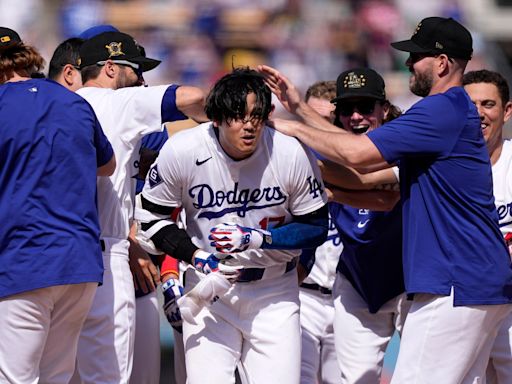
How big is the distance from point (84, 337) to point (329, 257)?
1.99m

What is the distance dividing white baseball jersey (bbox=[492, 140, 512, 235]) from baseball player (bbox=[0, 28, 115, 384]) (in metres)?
2.61

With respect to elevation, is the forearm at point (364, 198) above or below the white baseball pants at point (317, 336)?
above

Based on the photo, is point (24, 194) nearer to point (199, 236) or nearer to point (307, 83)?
point (199, 236)

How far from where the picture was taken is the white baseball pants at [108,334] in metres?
5.31

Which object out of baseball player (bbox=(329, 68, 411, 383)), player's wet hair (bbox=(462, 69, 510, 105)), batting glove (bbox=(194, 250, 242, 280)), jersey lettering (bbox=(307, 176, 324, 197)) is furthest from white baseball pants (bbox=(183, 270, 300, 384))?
player's wet hair (bbox=(462, 69, 510, 105))

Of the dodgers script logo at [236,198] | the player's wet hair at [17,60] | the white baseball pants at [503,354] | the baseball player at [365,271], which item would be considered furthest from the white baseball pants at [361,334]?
the player's wet hair at [17,60]

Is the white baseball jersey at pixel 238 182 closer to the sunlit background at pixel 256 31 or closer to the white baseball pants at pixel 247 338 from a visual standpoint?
the white baseball pants at pixel 247 338

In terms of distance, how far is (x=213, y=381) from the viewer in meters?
4.91

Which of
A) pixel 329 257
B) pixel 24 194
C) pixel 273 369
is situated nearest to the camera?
pixel 24 194

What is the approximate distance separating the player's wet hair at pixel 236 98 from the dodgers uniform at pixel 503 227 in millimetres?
1929

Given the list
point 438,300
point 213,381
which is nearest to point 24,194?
point 213,381

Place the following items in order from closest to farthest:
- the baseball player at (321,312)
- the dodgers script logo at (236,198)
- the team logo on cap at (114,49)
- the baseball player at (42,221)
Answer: the baseball player at (42,221) → the dodgers script logo at (236,198) → the team logo on cap at (114,49) → the baseball player at (321,312)

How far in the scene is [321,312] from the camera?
6.67 meters

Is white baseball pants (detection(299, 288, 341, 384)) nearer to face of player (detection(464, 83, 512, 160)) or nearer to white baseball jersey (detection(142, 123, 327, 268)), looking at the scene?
face of player (detection(464, 83, 512, 160))
